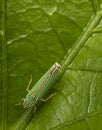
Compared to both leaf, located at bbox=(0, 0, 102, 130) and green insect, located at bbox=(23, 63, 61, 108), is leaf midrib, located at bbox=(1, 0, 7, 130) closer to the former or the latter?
leaf, located at bbox=(0, 0, 102, 130)

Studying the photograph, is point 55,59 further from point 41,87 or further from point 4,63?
point 4,63

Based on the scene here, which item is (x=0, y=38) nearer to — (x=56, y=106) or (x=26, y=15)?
(x=26, y=15)

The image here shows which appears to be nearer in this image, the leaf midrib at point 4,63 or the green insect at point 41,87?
the leaf midrib at point 4,63

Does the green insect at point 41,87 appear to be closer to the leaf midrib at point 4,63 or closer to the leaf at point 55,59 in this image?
the leaf at point 55,59

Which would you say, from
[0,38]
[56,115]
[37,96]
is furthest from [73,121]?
[0,38]

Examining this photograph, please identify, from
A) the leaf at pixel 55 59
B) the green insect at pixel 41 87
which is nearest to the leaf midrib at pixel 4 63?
the leaf at pixel 55 59

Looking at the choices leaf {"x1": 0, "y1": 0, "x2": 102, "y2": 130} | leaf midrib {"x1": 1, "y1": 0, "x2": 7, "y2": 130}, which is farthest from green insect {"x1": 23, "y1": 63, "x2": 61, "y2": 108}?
leaf midrib {"x1": 1, "y1": 0, "x2": 7, "y2": 130}

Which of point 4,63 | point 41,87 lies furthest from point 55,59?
point 4,63
